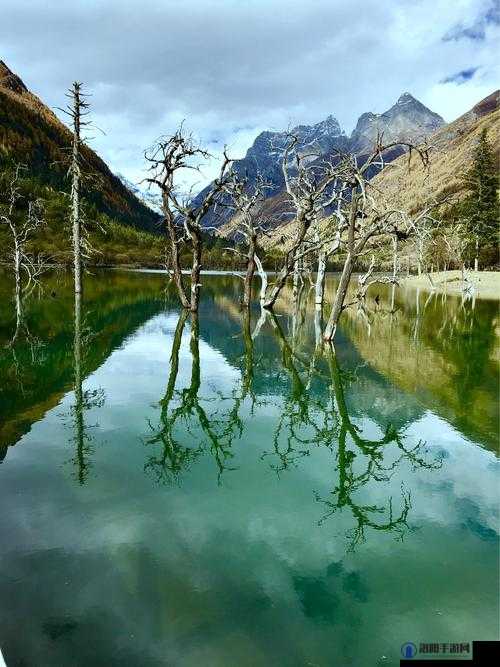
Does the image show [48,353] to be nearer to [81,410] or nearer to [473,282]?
[81,410]

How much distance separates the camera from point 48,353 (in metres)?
19.7

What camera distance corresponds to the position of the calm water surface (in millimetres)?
5543

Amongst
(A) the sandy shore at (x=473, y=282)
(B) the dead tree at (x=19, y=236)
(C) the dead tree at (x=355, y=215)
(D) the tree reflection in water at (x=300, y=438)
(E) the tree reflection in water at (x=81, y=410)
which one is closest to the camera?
(D) the tree reflection in water at (x=300, y=438)

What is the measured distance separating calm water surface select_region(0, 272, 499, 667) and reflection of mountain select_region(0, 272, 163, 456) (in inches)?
5.3

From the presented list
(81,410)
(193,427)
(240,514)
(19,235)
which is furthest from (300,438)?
(19,235)

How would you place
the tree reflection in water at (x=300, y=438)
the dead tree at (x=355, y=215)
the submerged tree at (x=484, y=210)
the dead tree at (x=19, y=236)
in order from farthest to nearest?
1. the submerged tree at (x=484, y=210)
2. the dead tree at (x=19, y=236)
3. the dead tree at (x=355, y=215)
4. the tree reflection in water at (x=300, y=438)

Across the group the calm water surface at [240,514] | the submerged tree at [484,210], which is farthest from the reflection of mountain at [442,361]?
the submerged tree at [484,210]

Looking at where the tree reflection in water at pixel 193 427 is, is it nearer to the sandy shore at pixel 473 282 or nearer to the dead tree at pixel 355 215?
the dead tree at pixel 355 215

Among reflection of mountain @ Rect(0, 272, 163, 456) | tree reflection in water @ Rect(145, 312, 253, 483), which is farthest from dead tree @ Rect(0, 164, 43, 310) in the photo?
tree reflection in water @ Rect(145, 312, 253, 483)

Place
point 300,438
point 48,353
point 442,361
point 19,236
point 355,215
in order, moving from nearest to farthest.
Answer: point 300,438 → point 48,353 → point 442,361 → point 355,215 → point 19,236

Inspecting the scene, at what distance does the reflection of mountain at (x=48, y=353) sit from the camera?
42.1 ft

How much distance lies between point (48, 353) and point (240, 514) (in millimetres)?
13886

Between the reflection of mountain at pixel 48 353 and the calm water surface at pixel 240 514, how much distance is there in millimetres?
135

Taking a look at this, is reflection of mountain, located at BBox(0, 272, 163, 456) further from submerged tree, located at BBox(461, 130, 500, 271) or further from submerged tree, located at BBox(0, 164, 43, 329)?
submerged tree, located at BBox(461, 130, 500, 271)
